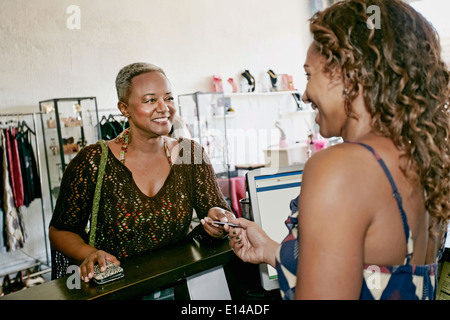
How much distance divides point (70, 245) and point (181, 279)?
2.01 feet

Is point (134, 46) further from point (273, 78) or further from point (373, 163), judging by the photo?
point (373, 163)

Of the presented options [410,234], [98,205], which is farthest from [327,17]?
[98,205]

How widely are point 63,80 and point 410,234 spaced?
15.6 ft

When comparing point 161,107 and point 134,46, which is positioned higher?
point 134,46

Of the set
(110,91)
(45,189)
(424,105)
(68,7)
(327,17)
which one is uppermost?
(68,7)

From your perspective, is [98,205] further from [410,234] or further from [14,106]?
[14,106]

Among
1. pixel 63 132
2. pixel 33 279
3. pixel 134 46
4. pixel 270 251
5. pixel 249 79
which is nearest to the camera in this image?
pixel 270 251

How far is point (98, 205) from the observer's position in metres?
1.74

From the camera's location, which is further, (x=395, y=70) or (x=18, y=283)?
(x=18, y=283)

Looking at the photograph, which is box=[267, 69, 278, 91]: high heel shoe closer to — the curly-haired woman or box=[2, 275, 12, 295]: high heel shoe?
box=[2, 275, 12, 295]: high heel shoe

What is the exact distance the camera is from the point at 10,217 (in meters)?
4.01

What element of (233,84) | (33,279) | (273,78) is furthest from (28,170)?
(273,78)

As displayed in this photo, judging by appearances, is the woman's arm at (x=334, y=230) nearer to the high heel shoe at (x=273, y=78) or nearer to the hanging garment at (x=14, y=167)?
the hanging garment at (x=14, y=167)
